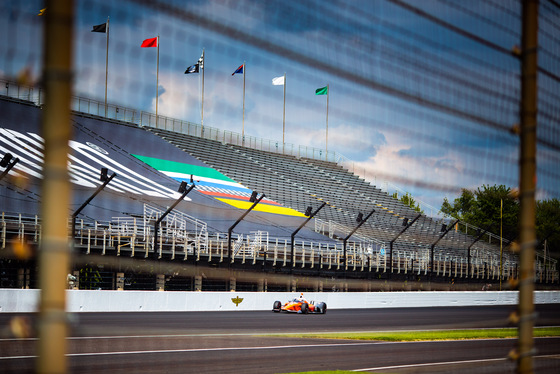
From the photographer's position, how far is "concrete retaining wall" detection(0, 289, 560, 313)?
1988 cm

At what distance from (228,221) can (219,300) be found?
8487 millimetres

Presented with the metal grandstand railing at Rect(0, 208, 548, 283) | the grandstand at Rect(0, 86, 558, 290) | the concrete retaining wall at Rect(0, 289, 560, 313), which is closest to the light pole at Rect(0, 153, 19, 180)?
the concrete retaining wall at Rect(0, 289, 560, 313)

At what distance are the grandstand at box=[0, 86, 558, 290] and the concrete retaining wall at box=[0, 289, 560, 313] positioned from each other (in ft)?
4.35

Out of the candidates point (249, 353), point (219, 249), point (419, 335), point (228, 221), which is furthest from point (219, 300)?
point (249, 353)

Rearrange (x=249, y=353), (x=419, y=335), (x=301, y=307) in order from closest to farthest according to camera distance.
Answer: (x=249, y=353) → (x=419, y=335) → (x=301, y=307)

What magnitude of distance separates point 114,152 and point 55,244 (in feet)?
114

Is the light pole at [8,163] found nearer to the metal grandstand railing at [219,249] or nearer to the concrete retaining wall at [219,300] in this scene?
the concrete retaining wall at [219,300]

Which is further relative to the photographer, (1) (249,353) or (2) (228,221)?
(2) (228,221)

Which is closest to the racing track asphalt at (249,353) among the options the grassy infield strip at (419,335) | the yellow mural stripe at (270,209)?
the grassy infield strip at (419,335)

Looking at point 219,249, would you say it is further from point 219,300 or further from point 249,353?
point 249,353

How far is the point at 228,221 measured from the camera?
111 ft

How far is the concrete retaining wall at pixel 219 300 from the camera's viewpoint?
19878mm

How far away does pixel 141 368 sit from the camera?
9.89m

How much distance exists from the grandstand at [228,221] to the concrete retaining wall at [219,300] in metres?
1.32
